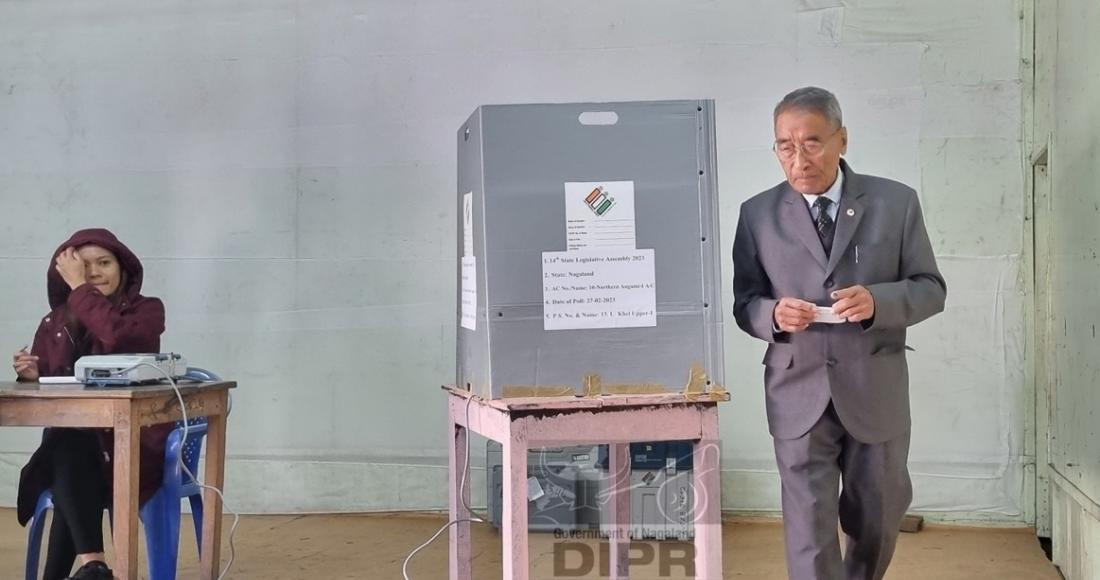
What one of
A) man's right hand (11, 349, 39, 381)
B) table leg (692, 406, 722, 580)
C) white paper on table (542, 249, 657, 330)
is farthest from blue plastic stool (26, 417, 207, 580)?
table leg (692, 406, 722, 580)

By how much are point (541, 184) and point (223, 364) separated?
2724 mm

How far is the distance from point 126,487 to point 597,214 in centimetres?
139

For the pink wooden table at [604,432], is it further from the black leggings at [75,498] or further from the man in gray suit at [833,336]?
the black leggings at [75,498]

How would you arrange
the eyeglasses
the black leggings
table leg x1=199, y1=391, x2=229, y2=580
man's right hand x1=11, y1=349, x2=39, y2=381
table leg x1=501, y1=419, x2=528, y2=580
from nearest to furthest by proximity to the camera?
table leg x1=501, y1=419, x2=528, y2=580
the eyeglasses
the black leggings
man's right hand x1=11, y1=349, x2=39, y2=381
table leg x1=199, y1=391, x2=229, y2=580

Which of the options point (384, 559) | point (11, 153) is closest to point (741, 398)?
point (384, 559)

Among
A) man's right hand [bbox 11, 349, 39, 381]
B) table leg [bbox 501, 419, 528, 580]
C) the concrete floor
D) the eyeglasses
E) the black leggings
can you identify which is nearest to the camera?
table leg [bbox 501, 419, 528, 580]

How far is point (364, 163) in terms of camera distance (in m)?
4.32

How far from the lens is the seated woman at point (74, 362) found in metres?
2.78

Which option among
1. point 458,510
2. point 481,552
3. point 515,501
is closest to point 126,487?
point 458,510

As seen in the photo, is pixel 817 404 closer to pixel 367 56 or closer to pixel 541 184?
pixel 541 184

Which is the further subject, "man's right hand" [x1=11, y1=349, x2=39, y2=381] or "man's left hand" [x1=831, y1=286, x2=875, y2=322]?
"man's right hand" [x1=11, y1=349, x2=39, y2=381]

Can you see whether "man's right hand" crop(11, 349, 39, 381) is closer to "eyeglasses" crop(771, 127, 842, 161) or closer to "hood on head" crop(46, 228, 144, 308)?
"hood on head" crop(46, 228, 144, 308)

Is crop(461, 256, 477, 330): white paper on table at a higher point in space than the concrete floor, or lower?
higher

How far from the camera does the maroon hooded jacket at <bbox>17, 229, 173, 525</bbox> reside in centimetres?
283
